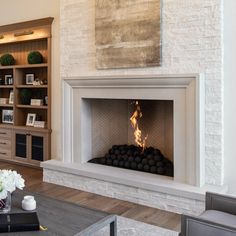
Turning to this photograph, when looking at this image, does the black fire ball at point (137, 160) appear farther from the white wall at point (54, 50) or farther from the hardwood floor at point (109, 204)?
the white wall at point (54, 50)

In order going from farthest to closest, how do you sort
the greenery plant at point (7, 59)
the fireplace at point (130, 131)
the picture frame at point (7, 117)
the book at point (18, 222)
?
the picture frame at point (7, 117)
the greenery plant at point (7, 59)
the fireplace at point (130, 131)
the book at point (18, 222)

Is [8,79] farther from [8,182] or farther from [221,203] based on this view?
[221,203]

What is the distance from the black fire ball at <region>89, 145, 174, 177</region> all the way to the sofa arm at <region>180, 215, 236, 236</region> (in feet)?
6.05

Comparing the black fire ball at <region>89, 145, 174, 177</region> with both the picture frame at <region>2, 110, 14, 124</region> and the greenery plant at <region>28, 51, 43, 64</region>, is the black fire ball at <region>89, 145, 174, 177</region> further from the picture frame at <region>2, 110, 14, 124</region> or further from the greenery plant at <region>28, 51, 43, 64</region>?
the picture frame at <region>2, 110, 14, 124</region>

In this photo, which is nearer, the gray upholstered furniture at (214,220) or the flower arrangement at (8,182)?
the gray upholstered furniture at (214,220)

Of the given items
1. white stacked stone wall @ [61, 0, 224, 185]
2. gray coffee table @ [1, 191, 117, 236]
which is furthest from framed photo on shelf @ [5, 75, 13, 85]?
gray coffee table @ [1, 191, 117, 236]

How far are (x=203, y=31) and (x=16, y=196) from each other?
232cm

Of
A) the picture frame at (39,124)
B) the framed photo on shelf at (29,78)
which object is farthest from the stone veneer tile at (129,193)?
the framed photo on shelf at (29,78)

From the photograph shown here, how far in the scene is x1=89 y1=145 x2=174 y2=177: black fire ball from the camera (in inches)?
146

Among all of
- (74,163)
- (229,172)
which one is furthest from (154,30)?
(74,163)

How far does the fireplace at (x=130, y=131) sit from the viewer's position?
158 inches

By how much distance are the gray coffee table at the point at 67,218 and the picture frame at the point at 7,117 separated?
11.1 ft

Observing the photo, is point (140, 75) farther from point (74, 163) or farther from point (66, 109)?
point (74, 163)

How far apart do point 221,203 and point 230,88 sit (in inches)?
56.4
